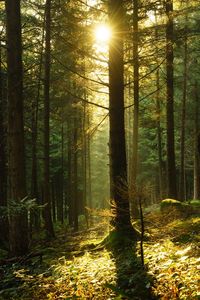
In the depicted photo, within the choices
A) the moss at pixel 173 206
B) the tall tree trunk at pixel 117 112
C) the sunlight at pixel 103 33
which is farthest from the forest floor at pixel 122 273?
the sunlight at pixel 103 33

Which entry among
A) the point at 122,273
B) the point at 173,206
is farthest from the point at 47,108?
the point at 122,273

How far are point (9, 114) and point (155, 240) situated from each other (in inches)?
191

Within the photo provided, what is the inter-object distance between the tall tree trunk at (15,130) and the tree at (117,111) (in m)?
2.36

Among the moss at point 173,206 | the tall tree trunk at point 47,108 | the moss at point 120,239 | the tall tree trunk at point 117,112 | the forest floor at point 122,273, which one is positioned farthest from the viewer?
the tall tree trunk at point 47,108

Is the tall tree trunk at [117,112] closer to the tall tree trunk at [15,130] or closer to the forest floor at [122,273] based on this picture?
the forest floor at [122,273]

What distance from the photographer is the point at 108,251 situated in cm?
934

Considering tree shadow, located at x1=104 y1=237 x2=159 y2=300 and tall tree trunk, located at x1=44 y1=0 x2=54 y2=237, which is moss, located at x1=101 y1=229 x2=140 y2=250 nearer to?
tree shadow, located at x1=104 y1=237 x2=159 y2=300

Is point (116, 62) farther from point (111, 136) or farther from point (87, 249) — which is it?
point (87, 249)

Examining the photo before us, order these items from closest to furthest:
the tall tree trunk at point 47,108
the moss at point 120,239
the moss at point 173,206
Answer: the moss at point 120,239 → the moss at point 173,206 → the tall tree trunk at point 47,108

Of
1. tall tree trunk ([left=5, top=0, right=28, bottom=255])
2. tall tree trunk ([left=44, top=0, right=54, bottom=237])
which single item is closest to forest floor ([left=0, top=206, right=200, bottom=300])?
tall tree trunk ([left=5, top=0, right=28, bottom=255])

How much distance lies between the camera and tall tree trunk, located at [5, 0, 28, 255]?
33.2 ft

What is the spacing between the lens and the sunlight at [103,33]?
10594 millimetres

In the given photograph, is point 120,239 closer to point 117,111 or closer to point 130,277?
point 130,277

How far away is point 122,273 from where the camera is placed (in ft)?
23.1
